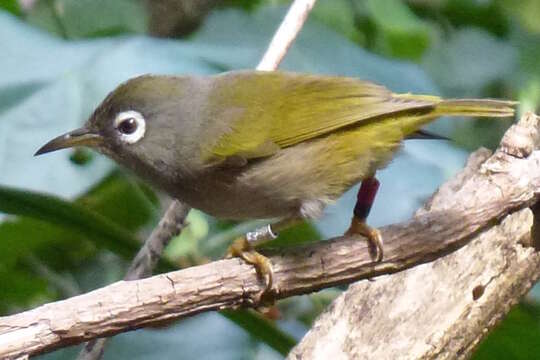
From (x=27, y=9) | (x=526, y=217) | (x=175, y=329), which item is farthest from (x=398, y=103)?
(x=27, y=9)

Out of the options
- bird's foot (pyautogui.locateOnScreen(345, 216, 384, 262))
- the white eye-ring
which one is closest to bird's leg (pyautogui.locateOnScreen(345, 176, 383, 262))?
bird's foot (pyautogui.locateOnScreen(345, 216, 384, 262))

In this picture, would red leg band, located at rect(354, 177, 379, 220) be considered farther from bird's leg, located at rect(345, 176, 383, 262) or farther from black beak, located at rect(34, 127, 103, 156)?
black beak, located at rect(34, 127, 103, 156)

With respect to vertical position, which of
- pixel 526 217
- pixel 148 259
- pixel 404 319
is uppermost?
pixel 526 217

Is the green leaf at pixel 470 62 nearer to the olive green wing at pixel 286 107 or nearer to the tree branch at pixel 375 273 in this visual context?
the tree branch at pixel 375 273

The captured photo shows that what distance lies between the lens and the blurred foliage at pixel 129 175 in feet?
9.36

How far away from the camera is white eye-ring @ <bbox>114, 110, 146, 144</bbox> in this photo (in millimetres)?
2598

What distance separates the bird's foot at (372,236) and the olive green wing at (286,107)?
29 cm

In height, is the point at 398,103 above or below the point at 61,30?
above

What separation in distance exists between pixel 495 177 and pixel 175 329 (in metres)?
1.18

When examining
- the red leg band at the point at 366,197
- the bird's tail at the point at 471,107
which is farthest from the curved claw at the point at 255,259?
the bird's tail at the point at 471,107

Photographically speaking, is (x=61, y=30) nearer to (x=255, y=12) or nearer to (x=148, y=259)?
(x=255, y=12)

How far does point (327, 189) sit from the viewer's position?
8.77 feet

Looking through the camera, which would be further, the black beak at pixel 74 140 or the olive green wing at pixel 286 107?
the olive green wing at pixel 286 107

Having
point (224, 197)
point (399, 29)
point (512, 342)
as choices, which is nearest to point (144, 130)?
point (224, 197)
